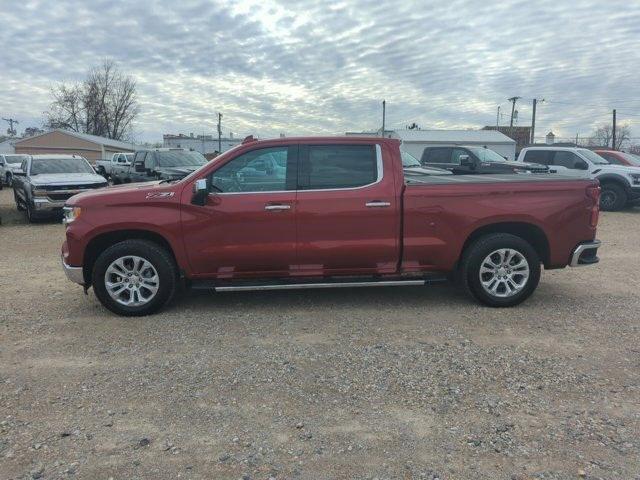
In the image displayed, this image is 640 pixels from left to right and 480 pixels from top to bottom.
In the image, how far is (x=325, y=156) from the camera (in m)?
5.38

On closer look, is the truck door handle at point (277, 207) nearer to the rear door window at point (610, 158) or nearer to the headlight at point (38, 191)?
the headlight at point (38, 191)

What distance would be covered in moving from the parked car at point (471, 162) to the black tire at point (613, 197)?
2.52 metres

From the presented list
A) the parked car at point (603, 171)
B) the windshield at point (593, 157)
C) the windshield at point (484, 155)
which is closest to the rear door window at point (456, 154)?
the windshield at point (484, 155)

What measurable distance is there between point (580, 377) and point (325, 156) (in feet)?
10.4

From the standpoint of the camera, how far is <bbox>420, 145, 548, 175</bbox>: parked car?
47.0 feet

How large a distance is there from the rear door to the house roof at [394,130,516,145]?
39764 mm

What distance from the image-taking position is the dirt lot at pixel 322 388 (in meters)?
2.86

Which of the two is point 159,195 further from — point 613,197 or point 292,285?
point 613,197

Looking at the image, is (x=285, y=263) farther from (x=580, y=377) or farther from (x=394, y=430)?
(x=580, y=377)

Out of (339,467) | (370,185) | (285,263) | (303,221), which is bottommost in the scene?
(339,467)

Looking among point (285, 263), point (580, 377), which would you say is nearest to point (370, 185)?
point (285, 263)

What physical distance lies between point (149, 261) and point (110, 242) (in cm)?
54

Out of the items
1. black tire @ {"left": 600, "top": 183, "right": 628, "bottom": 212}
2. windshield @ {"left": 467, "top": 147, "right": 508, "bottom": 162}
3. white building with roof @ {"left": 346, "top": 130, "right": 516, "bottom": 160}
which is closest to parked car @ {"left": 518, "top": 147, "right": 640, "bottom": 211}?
black tire @ {"left": 600, "top": 183, "right": 628, "bottom": 212}

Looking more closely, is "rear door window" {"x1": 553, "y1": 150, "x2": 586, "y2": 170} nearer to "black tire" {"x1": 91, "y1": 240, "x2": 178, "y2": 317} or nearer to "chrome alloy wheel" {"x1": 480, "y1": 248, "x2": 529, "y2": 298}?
"chrome alloy wheel" {"x1": 480, "y1": 248, "x2": 529, "y2": 298}
